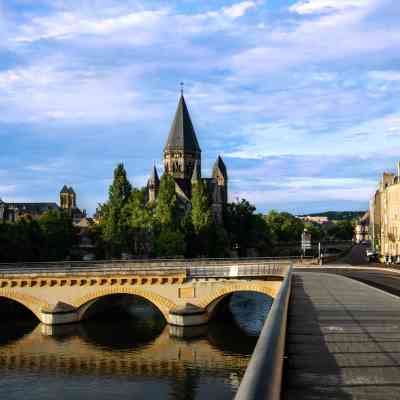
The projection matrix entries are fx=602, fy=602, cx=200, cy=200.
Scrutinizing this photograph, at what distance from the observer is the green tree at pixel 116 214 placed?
3314 inches

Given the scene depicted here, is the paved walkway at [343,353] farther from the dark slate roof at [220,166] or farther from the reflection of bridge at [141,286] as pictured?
the dark slate roof at [220,166]

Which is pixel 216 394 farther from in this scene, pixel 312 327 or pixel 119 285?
pixel 119 285

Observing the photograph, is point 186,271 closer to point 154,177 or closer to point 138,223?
point 138,223

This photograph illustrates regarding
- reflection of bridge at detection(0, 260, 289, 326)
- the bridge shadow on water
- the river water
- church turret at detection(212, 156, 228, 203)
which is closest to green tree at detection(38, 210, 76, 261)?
the river water

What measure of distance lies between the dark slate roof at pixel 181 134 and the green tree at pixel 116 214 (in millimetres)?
53822

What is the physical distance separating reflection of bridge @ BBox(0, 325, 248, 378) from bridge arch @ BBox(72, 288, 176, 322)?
579cm

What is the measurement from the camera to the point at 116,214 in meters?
85.1

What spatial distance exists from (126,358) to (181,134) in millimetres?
105289

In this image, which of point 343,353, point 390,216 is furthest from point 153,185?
point 343,353

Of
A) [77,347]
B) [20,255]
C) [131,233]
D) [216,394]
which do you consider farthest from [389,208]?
[216,394]

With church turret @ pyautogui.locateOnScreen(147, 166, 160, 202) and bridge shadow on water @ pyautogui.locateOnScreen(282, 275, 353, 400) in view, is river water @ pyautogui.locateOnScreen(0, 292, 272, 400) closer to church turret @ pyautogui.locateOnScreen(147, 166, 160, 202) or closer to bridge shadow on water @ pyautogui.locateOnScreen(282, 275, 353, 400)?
bridge shadow on water @ pyautogui.locateOnScreen(282, 275, 353, 400)

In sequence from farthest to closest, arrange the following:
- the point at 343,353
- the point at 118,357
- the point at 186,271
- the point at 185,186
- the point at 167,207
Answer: the point at 185,186 < the point at 167,207 < the point at 186,271 < the point at 118,357 < the point at 343,353

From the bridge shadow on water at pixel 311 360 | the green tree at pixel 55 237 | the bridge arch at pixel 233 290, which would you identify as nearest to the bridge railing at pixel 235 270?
the bridge arch at pixel 233 290

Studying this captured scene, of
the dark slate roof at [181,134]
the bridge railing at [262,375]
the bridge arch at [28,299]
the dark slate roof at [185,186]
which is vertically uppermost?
the dark slate roof at [181,134]
